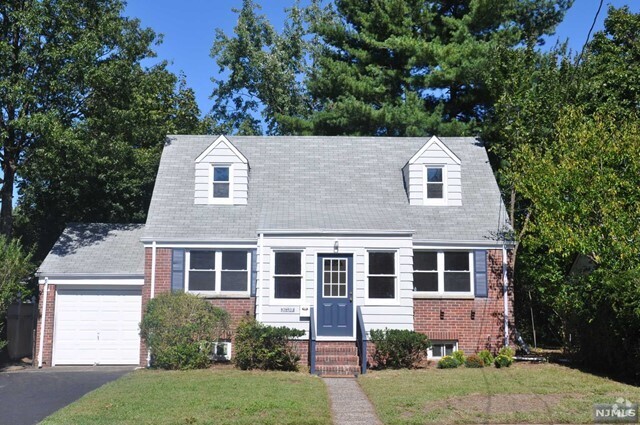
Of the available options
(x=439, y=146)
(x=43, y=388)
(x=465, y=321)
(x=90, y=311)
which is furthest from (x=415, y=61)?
(x=43, y=388)

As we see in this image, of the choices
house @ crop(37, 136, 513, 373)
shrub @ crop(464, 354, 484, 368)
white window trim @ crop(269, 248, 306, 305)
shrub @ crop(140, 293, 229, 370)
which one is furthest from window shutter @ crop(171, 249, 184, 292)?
shrub @ crop(464, 354, 484, 368)

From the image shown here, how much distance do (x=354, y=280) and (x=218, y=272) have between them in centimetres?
399

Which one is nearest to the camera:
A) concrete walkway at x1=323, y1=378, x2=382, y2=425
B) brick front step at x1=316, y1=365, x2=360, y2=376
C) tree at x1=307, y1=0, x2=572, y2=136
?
concrete walkway at x1=323, y1=378, x2=382, y2=425

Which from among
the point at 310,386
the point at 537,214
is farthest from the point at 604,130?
the point at 310,386

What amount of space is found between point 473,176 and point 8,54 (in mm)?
14714

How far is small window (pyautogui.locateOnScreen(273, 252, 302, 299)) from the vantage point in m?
18.2

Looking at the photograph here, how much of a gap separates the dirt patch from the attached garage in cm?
1078

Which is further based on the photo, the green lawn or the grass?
the grass

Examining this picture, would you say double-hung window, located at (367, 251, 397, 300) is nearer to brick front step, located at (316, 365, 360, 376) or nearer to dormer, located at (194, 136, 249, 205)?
brick front step, located at (316, 365, 360, 376)

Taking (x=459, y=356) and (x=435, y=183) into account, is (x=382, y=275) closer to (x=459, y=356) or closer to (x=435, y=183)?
(x=459, y=356)

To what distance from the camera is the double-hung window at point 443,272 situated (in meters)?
19.5

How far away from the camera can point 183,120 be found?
1201 inches

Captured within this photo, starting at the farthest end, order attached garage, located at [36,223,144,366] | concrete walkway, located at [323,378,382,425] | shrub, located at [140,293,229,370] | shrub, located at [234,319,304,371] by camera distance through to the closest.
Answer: attached garage, located at [36,223,144,366] < shrub, located at [140,293,229,370] < shrub, located at [234,319,304,371] < concrete walkway, located at [323,378,382,425]

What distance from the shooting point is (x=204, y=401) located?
39.6 ft
